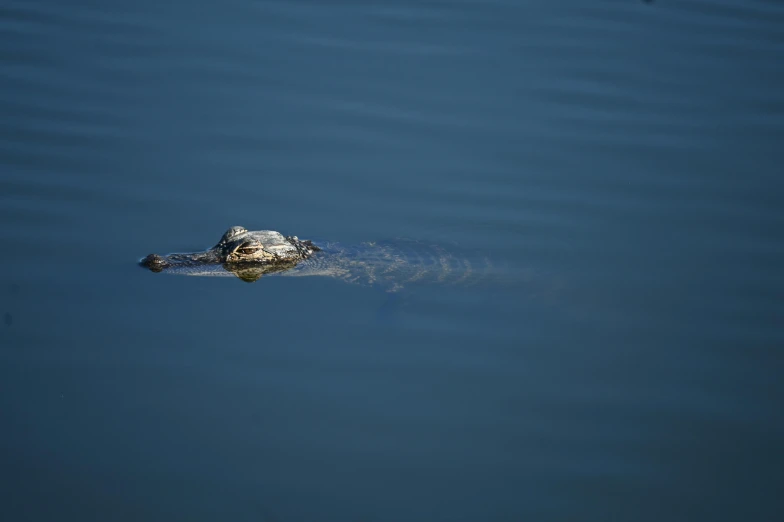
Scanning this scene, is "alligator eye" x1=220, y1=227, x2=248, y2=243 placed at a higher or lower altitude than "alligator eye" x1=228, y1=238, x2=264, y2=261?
higher

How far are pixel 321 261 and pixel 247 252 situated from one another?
2.57 feet

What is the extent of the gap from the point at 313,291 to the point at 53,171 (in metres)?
3.44

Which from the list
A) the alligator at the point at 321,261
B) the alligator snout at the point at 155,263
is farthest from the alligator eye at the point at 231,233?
the alligator snout at the point at 155,263

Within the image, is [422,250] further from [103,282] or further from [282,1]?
[282,1]

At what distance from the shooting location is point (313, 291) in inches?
344

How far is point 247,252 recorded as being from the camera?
8797 mm

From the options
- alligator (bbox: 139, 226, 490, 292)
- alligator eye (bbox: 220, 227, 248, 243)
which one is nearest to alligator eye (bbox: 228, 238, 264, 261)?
alligator (bbox: 139, 226, 490, 292)

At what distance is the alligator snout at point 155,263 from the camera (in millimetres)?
8461

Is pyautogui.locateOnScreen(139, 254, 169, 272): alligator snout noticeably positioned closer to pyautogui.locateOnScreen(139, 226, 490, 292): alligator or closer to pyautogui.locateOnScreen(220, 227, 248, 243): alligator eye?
pyautogui.locateOnScreen(139, 226, 490, 292): alligator

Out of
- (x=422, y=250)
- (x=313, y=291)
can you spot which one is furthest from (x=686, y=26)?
(x=313, y=291)

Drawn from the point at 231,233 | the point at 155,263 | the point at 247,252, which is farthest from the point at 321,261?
the point at 155,263

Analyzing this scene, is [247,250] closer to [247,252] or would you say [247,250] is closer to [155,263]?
[247,252]

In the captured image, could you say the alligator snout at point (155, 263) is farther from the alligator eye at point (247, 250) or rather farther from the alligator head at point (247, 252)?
the alligator eye at point (247, 250)

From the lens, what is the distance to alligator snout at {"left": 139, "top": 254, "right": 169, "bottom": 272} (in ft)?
27.8
